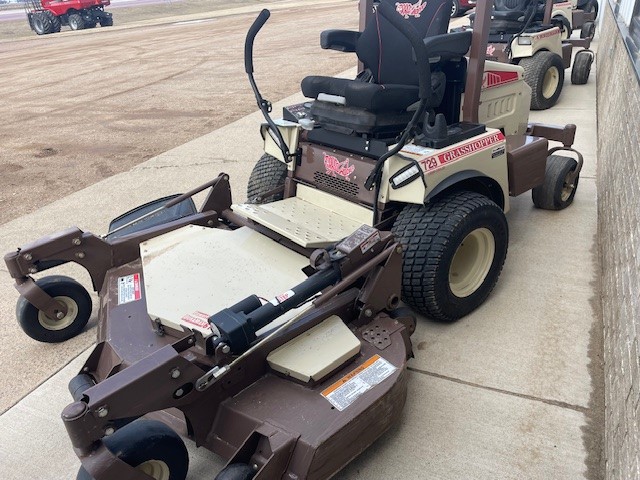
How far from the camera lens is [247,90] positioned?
29.8 feet

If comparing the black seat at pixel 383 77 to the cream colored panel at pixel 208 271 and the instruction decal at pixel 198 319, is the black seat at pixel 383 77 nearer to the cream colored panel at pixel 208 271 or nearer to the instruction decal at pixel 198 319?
the cream colored panel at pixel 208 271

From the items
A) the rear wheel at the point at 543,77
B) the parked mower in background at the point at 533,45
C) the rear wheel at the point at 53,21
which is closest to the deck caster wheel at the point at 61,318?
the parked mower in background at the point at 533,45

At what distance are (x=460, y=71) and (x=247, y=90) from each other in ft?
20.8

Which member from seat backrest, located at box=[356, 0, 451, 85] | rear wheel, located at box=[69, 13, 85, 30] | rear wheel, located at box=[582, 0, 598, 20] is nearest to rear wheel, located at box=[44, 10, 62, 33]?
rear wheel, located at box=[69, 13, 85, 30]

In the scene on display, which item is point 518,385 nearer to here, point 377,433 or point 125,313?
point 377,433

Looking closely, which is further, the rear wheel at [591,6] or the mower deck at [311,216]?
the rear wheel at [591,6]

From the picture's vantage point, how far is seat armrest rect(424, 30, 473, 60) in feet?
9.43

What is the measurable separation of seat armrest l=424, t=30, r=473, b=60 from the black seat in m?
0.17

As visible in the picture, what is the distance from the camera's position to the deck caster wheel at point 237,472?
1.80 metres

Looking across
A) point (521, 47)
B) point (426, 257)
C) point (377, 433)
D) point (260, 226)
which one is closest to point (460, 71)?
point (426, 257)

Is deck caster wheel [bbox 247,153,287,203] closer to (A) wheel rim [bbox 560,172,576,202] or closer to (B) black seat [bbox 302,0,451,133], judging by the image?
(B) black seat [bbox 302,0,451,133]

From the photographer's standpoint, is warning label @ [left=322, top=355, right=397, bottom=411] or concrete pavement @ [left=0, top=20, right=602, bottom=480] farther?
concrete pavement @ [left=0, top=20, right=602, bottom=480]

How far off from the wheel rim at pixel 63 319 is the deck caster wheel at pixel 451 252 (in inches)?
67.9

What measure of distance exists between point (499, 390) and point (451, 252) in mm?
666
